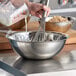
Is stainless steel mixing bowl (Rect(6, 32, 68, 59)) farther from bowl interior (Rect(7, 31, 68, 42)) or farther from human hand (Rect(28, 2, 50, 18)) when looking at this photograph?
human hand (Rect(28, 2, 50, 18))

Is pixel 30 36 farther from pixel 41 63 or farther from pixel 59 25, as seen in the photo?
pixel 59 25

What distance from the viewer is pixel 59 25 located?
1.69m

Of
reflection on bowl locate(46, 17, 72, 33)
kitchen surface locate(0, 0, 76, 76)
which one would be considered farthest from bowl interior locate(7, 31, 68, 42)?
reflection on bowl locate(46, 17, 72, 33)

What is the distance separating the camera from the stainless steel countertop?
1.13 meters

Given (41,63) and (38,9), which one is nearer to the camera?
(41,63)

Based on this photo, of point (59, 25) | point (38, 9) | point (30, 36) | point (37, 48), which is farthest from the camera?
point (59, 25)

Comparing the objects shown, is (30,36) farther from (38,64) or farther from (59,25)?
(59,25)

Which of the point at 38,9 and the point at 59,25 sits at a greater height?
the point at 38,9

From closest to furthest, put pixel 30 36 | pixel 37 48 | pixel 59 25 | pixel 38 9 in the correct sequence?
pixel 37 48, pixel 30 36, pixel 38 9, pixel 59 25

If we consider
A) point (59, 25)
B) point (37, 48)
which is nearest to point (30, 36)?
point (37, 48)

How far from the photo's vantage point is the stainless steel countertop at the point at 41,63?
1134 mm

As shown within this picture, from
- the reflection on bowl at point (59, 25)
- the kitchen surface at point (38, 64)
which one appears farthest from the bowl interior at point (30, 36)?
the reflection on bowl at point (59, 25)

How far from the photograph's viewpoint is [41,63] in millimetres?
1219

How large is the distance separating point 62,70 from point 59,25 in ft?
1.96
